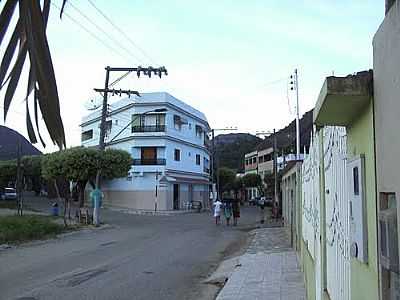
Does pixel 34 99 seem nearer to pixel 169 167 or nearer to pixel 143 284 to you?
pixel 143 284

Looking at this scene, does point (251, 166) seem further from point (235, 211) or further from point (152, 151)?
point (235, 211)

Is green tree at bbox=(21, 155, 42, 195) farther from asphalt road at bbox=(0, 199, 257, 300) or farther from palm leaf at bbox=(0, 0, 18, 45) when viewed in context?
palm leaf at bbox=(0, 0, 18, 45)

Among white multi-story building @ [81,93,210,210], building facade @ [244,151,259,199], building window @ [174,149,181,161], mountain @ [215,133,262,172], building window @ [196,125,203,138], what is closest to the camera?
white multi-story building @ [81,93,210,210]

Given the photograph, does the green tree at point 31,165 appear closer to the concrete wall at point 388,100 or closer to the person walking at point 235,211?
the person walking at point 235,211

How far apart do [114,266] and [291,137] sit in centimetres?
4914

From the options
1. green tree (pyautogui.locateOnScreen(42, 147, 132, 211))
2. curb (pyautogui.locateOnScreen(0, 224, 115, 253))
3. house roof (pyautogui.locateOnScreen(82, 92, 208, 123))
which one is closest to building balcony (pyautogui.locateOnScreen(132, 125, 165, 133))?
house roof (pyautogui.locateOnScreen(82, 92, 208, 123))

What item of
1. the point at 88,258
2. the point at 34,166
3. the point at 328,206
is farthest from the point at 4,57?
the point at 34,166

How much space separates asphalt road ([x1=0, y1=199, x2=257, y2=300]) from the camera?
11.5 m

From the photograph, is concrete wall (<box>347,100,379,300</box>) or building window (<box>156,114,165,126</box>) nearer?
concrete wall (<box>347,100,379,300</box>)

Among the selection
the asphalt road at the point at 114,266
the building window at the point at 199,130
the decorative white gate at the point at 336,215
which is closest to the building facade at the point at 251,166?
the building window at the point at 199,130

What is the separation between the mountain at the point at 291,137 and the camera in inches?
1479

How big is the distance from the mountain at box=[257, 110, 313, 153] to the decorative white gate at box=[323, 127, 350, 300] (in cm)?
1554

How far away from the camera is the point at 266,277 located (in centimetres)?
1271

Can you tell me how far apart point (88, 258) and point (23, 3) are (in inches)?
605
